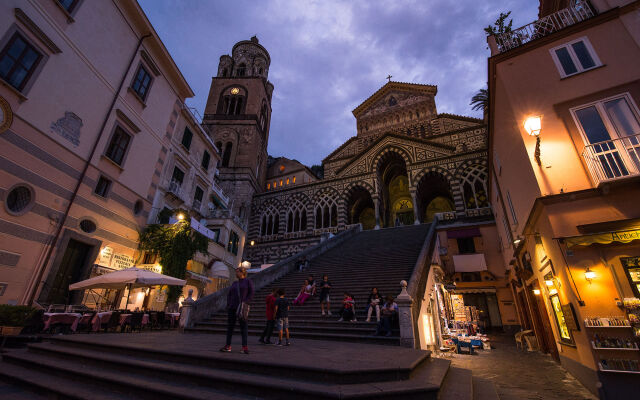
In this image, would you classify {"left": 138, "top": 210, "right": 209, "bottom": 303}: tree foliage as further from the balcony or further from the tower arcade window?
the tower arcade window

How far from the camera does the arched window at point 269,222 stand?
26844 millimetres

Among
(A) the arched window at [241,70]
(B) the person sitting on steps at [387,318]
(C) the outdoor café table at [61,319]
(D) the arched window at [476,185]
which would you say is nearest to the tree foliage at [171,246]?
(C) the outdoor café table at [61,319]

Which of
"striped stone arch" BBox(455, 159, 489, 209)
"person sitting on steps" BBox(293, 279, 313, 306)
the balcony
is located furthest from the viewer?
"striped stone arch" BBox(455, 159, 489, 209)

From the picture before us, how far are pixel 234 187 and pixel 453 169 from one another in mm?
20654

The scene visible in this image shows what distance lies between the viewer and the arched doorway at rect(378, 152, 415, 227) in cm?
2519

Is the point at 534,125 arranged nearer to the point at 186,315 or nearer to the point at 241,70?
the point at 186,315

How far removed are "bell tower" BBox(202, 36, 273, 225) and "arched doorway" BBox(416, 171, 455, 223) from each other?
1717 centimetres

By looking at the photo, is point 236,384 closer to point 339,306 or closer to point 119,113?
point 339,306

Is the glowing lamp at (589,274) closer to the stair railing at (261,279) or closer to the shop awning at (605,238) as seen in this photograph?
the shop awning at (605,238)

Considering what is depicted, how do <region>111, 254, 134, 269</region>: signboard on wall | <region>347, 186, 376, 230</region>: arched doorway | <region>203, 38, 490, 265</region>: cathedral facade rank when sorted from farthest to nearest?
<region>347, 186, 376, 230</region>: arched doorway < <region>203, 38, 490, 265</region>: cathedral facade < <region>111, 254, 134, 269</region>: signboard on wall

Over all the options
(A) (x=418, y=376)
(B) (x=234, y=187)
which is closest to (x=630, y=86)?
(A) (x=418, y=376)

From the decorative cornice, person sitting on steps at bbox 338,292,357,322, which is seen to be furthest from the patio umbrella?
the decorative cornice

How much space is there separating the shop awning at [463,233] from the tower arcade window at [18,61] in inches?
846

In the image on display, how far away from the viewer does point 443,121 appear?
2817 cm
